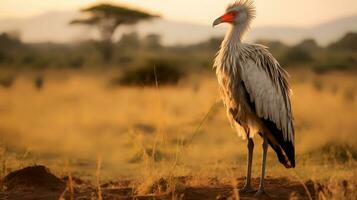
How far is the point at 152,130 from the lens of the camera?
1614cm

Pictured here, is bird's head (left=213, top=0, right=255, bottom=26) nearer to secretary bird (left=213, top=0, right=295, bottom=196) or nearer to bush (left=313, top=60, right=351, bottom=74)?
secretary bird (left=213, top=0, right=295, bottom=196)

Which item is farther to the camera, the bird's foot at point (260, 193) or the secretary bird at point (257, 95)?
the secretary bird at point (257, 95)

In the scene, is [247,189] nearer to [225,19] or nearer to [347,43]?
[225,19]

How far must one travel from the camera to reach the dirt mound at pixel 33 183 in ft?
25.7

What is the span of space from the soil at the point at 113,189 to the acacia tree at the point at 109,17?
2437cm

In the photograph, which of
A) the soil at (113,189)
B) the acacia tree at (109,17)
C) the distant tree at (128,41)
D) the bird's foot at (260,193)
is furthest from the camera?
the distant tree at (128,41)

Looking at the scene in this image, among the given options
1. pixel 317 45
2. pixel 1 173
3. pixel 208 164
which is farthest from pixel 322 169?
pixel 317 45

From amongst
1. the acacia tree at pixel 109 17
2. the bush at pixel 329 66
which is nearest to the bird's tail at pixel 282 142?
the bush at pixel 329 66

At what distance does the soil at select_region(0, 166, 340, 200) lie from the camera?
7234 millimetres

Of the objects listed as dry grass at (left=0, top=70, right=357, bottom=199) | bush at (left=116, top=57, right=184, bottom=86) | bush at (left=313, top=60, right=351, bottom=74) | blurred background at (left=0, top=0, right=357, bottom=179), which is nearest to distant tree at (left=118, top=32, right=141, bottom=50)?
blurred background at (left=0, top=0, right=357, bottom=179)

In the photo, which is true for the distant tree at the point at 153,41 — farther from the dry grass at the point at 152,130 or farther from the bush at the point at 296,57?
the dry grass at the point at 152,130

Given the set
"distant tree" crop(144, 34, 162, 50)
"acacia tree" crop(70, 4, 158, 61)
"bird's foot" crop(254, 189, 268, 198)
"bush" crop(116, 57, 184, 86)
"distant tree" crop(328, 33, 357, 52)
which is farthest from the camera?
"distant tree" crop(144, 34, 162, 50)

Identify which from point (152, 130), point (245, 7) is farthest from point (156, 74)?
point (245, 7)

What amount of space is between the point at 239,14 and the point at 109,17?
2539 centimetres
